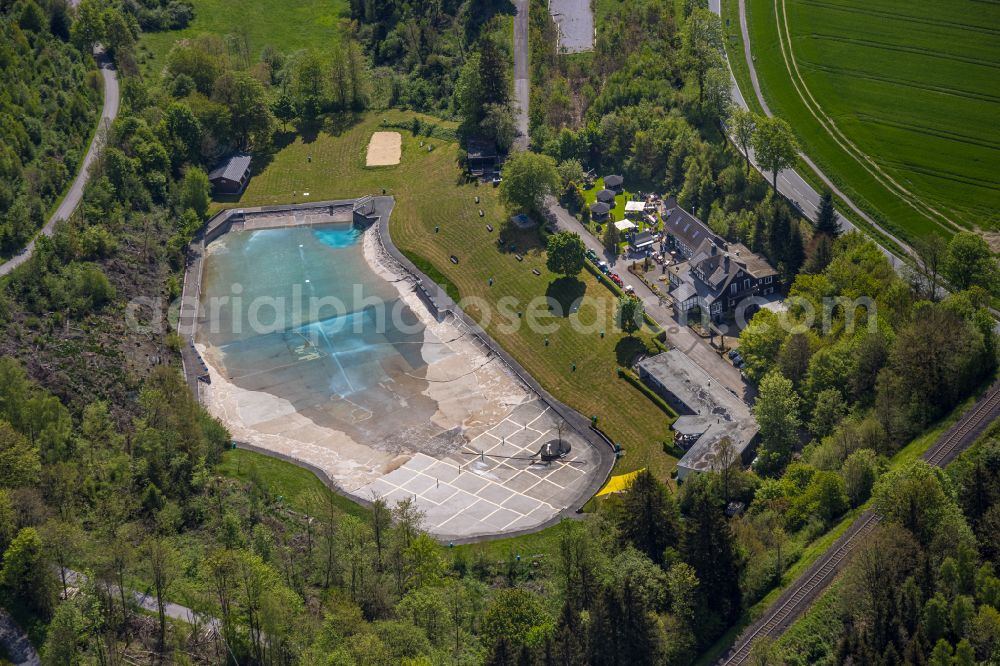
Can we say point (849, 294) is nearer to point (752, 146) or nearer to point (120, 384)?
point (752, 146)

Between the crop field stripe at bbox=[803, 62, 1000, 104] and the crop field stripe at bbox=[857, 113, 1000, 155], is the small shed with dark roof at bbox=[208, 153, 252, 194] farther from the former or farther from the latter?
the crop field stripe at bbox=[857, 113, 1000, 155]

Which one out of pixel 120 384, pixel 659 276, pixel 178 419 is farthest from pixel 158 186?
pixel 659 276

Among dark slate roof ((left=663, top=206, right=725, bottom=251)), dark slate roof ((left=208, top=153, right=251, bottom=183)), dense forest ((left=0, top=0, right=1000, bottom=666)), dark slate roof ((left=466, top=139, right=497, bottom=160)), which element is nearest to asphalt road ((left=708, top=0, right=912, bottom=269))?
dense forest ((left=0, top=0, right=1000, bottom=666))

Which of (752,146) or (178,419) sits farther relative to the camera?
(752,146)

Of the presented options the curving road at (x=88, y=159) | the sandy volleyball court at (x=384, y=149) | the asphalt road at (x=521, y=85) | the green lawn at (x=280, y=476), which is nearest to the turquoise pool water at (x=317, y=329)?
the green lawn at (x=280, y=476)

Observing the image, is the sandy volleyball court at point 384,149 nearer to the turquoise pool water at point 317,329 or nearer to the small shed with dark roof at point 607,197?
the turquoise pool water at point 317,329

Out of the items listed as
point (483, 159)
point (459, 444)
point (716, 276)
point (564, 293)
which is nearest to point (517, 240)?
point (564, 293)
